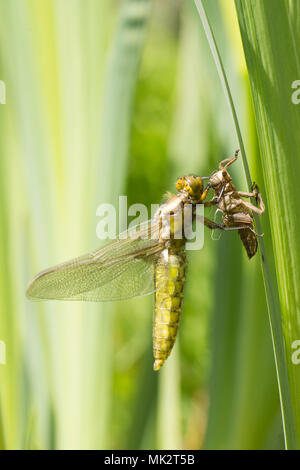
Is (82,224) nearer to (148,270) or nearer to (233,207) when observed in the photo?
(148,270)

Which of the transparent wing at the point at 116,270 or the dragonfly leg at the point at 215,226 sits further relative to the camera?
the transparent wing at the point at 116,270

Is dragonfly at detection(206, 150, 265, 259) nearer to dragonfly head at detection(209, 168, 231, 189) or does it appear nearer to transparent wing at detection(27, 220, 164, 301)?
dragonfly head at detection(209, 168, 231, 189)

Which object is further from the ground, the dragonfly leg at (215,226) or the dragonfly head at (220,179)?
the dragonfly head at (220,179)

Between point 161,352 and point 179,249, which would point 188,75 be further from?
point 161,352

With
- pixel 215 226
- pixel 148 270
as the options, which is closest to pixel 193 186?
pixel 215 226

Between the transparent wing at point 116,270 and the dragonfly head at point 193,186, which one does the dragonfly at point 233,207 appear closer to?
the dragonfly head at point 193,186

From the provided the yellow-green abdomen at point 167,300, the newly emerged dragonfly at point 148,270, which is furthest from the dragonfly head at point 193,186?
the yellow-green abdomen at point 167,300

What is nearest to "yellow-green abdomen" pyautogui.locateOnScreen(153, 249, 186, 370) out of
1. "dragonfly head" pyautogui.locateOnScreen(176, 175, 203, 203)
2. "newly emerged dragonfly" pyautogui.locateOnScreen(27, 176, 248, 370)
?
"newly emerged dragonfly" pyautogui.locateOnScreen(27, 176, 248, 370)
